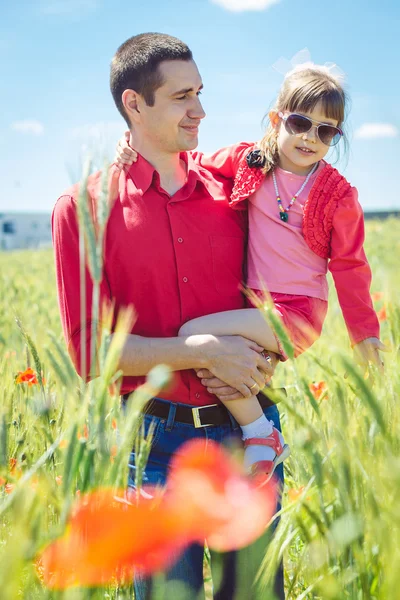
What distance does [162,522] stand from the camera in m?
1.20

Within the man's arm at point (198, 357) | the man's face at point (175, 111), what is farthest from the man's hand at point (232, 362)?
the man's face at point (175, 111)

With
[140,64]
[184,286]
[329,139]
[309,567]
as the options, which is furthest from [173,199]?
[309,567]

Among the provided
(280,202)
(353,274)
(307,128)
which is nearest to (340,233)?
(353,274)

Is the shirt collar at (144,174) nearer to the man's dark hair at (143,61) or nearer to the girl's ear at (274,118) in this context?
the man's dark hair at (143,61)

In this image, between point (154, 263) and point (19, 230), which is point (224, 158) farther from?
point (19, 230)

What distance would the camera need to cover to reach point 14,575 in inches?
26.5

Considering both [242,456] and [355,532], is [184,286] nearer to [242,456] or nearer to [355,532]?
[242,456]

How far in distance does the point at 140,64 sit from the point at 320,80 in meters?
0.68

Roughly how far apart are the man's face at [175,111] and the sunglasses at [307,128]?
0.40 m

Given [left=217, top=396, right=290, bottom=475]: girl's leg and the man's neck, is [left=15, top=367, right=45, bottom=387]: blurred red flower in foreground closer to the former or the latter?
[left=217, top=396, right=290, bottom=475]: girl's leg

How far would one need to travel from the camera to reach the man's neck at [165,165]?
2057 millimetres

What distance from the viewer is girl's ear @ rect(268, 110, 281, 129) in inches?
96.1

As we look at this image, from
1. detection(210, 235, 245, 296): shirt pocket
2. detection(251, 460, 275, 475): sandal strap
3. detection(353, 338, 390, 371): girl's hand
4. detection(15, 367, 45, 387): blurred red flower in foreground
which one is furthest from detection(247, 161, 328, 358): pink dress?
detection(15, 367, 45, 387): blurred red flower in foreground

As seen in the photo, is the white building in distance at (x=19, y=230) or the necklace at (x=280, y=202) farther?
the white building in distance at (x=19, y=230)
